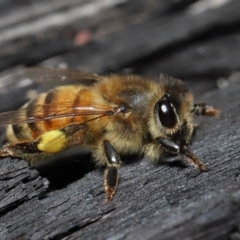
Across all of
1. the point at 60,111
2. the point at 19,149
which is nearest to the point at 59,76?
the point at 60,111

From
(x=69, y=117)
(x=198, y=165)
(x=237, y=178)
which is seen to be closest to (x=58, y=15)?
(x=69, y=117)

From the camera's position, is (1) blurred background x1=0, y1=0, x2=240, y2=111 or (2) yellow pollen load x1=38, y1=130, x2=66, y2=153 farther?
(1) blurred background x1=0, y1=0, x2=240, y2=111

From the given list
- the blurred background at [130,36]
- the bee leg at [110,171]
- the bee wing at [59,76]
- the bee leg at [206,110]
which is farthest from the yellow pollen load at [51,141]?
the bee leg at [206,110]

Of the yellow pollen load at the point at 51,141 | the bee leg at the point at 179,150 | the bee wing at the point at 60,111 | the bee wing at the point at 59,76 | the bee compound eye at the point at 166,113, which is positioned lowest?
the bee leg at the point at 179,150

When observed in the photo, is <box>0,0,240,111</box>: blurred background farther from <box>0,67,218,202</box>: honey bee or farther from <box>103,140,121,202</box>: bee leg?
<box>103,140,121,202</box>: bee leg

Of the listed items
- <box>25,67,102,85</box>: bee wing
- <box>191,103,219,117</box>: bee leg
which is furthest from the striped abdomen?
<box>191,103,219,117</box>: bee leg

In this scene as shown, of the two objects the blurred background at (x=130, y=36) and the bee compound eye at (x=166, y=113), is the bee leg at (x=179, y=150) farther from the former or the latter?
the blurred background at (x=130, y=36)
